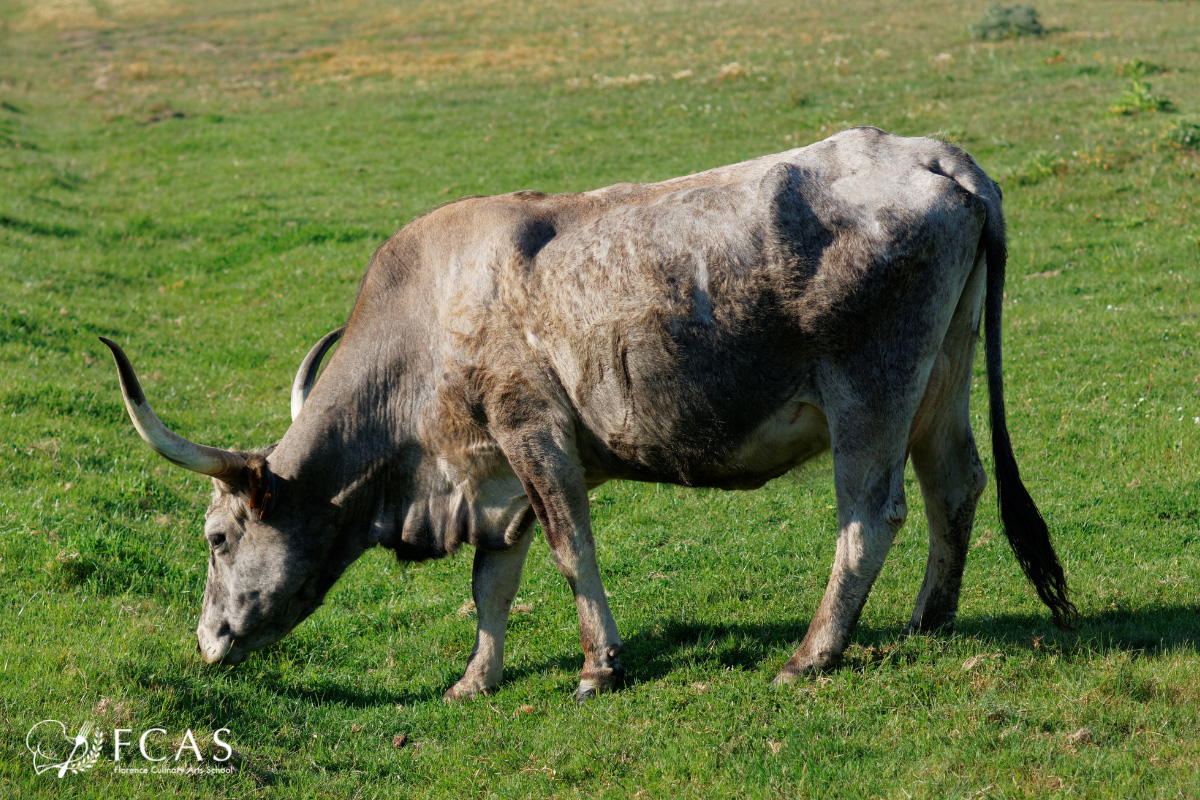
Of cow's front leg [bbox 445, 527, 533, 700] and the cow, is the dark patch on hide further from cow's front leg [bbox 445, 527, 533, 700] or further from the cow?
cow's front leg [bbox 445, 527, 533, 700]

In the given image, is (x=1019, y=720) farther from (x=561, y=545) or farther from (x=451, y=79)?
(x=451, y=79)

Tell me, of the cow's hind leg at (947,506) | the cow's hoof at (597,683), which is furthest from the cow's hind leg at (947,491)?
the cow's hoof at (597,683)

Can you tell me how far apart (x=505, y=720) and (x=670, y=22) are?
3596 cm

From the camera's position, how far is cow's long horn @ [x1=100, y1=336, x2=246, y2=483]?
532cm

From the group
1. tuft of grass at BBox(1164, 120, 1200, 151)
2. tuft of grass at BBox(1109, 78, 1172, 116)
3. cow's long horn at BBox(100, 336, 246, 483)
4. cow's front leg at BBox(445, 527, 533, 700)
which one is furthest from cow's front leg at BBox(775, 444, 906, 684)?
tuft of grass at BBox(1109, 78, 1172, 116)

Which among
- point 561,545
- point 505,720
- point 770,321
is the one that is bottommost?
point 505,720

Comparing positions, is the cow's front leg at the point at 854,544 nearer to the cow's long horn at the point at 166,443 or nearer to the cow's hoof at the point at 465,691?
the cow's hoof at the point at 465,691

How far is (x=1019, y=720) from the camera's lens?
5.07 metres

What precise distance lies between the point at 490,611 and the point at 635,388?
5.95ft

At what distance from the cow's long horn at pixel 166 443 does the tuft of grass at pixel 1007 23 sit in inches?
1088

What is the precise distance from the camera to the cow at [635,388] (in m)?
5.50

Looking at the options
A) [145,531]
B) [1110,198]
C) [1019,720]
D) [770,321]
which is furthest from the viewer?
[1110,198]

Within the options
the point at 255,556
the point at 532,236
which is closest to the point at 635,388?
the point at 532,236

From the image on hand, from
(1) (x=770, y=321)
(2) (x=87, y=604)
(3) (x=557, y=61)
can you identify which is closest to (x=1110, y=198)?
(1) (x=770, y=321)
